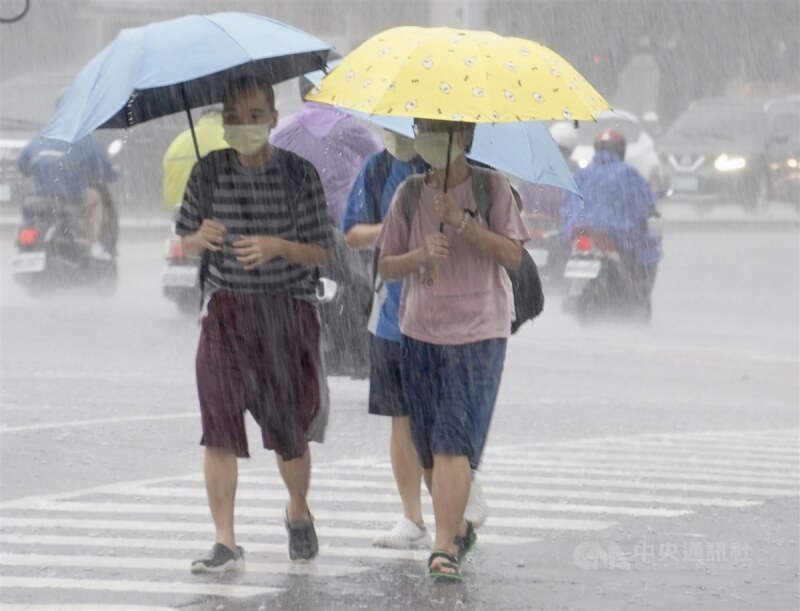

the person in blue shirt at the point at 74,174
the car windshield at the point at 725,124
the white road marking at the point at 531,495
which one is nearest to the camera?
the white road marking at the point at 531,495

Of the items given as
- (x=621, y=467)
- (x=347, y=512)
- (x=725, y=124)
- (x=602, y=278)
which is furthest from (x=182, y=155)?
(x=725, y=124)

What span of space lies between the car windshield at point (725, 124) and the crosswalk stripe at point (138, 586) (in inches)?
1018

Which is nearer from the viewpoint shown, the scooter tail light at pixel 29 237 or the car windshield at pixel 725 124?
the scooter tail light at pixel 29 237

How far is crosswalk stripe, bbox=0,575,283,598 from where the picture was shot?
6387mm

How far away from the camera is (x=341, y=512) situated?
8008 mm

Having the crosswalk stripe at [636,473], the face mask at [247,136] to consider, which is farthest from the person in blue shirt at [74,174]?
the face mask at [247,136]

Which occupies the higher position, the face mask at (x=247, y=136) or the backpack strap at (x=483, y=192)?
the face mask at (x=247, y=136)

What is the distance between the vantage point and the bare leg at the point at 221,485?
672 centimetres

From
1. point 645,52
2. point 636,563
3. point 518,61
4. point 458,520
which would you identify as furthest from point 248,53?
point 645,52

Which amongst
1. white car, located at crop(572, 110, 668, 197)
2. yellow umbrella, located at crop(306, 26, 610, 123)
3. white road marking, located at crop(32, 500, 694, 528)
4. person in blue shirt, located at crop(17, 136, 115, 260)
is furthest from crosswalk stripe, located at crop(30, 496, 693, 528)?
white car, located at crop(572, 110, 668, 197)

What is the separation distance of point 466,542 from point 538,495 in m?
1.76

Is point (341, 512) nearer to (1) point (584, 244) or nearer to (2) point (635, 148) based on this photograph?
(1) point (584, 244)

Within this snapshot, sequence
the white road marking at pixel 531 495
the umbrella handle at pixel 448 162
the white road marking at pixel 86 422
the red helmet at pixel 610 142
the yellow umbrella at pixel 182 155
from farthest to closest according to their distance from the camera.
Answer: the red helmet at pixel 610 142 < the yellow umbrella at pixel 182 155 < the white road marking at pixel 86 422 < the white road marking at pixel 531 495 < the umbrella handle at pixel 448 162

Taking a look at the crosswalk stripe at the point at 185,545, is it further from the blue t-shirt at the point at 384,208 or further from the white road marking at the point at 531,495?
the white road marking at the point at 531,495
